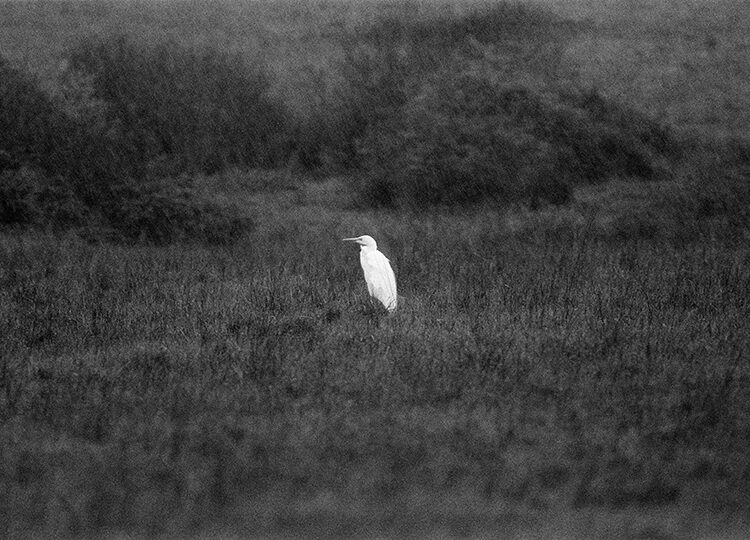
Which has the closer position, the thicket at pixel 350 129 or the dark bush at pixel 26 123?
the thicket at pixel 350 129

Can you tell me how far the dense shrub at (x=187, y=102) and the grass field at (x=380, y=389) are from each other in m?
6.57

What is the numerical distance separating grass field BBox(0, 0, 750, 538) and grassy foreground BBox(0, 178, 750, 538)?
22mm

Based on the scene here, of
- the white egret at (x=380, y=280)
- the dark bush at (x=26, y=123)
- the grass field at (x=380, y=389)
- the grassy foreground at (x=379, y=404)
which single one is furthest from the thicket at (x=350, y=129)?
the white egret at (x=380, y=280)

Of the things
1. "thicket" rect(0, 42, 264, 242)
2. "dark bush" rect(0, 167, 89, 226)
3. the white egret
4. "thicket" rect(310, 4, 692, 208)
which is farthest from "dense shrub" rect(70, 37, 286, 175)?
the white egret

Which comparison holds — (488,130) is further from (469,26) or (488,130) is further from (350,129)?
(469,26)

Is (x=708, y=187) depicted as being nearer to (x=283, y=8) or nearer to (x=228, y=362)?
(x=228, y=362)

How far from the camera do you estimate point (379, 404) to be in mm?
6875

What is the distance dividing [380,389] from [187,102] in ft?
61.9

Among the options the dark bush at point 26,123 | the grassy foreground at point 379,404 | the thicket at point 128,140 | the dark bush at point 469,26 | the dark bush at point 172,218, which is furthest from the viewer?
the dark bush at point 469,26

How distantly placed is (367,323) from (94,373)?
2.77 m

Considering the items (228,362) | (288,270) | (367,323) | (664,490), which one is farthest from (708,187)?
(664,490)

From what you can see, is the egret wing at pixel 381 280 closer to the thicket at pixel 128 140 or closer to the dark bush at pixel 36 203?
the thicket at pixel 128 140

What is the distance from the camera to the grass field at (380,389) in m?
5.14

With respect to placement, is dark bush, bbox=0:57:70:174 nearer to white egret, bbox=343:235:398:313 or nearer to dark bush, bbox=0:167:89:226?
dark bush, bbox=0:167:89:226
